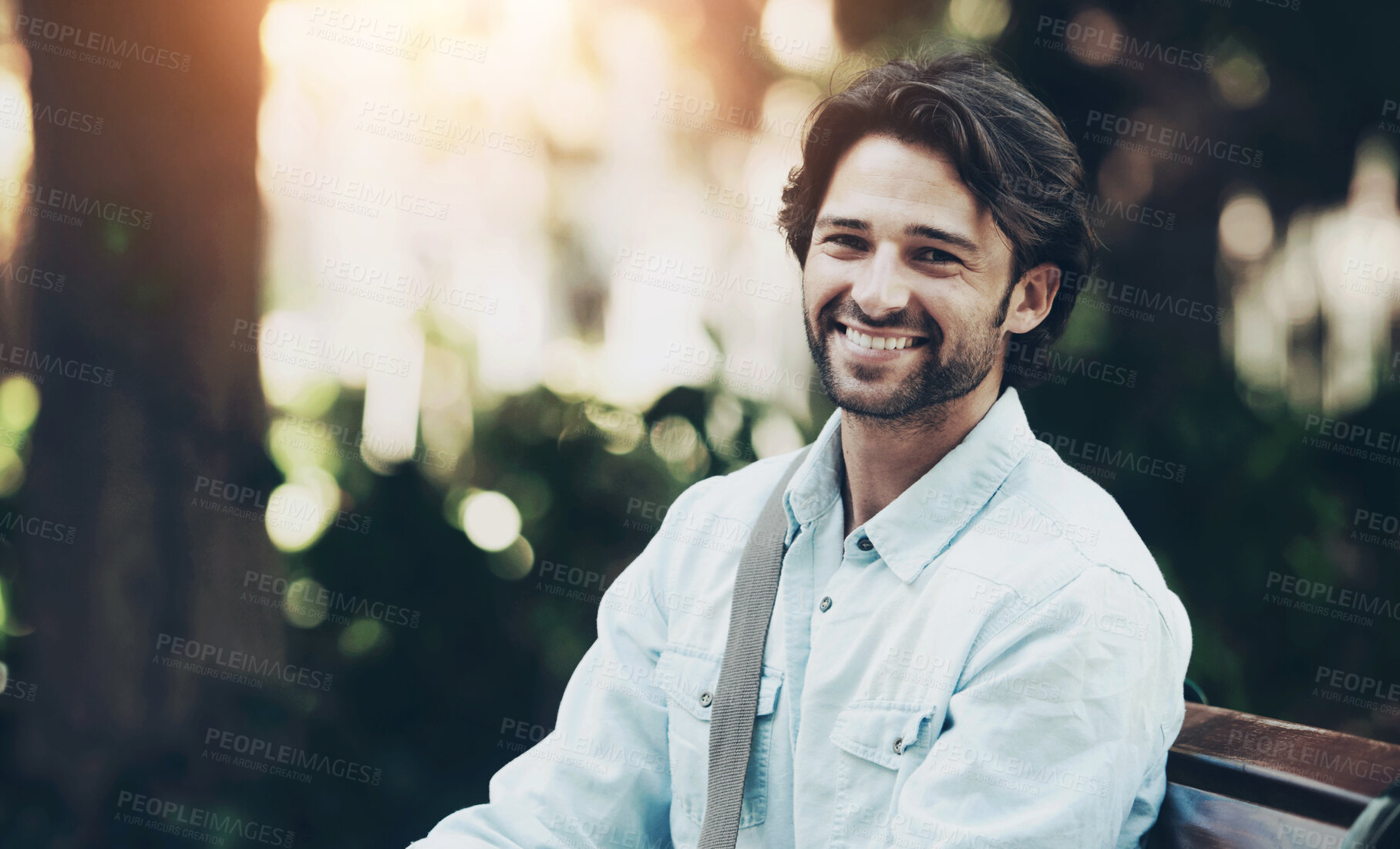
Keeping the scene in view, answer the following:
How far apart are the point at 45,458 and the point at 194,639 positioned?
2.13ft

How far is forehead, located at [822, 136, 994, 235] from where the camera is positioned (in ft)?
5.74

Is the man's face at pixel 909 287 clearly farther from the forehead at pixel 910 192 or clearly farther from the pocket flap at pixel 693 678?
the pocket flap at pixel 693 678

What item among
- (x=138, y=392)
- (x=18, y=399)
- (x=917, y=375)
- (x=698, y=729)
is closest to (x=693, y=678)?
(x=698, y=729)

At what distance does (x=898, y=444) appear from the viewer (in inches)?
73.0

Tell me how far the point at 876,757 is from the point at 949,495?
0.43 meters

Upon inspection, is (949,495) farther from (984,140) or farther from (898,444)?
(984,140)

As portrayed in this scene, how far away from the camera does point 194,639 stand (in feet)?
10.2

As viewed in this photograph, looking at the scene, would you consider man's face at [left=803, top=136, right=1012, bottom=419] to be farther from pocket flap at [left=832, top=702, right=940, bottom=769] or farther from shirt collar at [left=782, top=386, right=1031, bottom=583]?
pocket flap at [left=832, top=702, right=940, bottom=769]

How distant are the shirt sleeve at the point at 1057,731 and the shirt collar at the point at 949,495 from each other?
232 millimetres

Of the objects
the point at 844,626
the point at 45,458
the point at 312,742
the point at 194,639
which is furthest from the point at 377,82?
the point at 844,626

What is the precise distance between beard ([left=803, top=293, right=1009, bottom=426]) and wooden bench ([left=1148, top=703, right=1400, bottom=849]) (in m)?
0.63

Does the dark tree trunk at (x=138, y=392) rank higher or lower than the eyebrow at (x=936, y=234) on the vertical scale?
lower

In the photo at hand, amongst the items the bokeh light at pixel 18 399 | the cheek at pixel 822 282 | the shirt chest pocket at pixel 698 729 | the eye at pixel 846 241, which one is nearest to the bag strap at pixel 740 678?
the shirt chest pocket at pixel 698 729

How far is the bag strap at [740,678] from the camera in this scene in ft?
5.44
